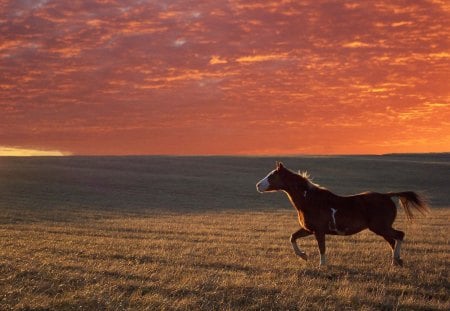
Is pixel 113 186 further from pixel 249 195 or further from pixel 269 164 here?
pixel 269 164

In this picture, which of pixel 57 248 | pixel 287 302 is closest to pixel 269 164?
pixel 57 248

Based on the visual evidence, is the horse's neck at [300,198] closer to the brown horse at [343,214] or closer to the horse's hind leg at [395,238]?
the brown horse at [343,214]

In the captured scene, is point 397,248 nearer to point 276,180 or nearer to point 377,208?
point 377,208

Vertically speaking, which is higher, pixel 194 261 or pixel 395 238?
pixel 395 238

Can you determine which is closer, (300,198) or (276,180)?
(300,198)

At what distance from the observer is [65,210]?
2917cm

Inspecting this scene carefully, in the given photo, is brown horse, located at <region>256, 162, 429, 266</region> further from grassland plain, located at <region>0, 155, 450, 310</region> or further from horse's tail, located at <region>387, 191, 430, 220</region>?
grassland plain, located at <region>0, 155, 450, 310</region>

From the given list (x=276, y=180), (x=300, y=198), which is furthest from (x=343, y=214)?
(x=276, y=180)

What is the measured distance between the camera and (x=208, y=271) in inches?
448

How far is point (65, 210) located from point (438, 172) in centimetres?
5396

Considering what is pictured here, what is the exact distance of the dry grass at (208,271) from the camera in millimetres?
8688

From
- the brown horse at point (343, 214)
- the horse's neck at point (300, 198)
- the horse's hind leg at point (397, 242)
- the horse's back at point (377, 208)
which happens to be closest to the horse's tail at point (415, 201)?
the brown horse at point (343, 214)

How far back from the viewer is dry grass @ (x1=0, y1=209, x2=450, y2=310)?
8.69 meters

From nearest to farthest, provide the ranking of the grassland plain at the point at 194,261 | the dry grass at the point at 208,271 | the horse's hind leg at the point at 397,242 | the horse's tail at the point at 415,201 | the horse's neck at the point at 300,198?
the dry grass at the point at 208,271, the grassland plain at the point at 194,261, the horse's hind leg at the point at 397,242, the horse's neck at the point at 300,198, the horse's tail at the point at 415,201
